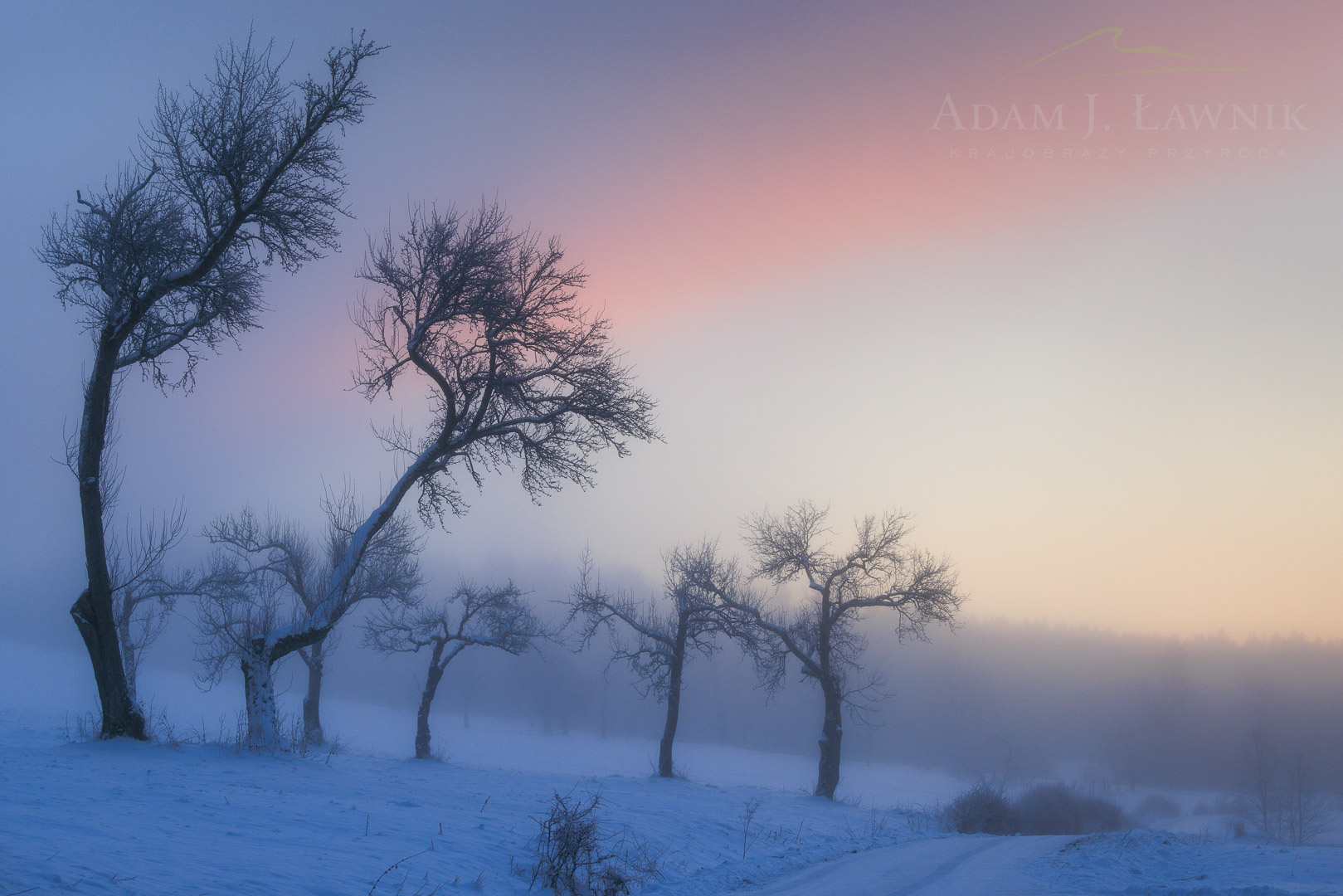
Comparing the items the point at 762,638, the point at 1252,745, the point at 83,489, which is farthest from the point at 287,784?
the point at 1252,745

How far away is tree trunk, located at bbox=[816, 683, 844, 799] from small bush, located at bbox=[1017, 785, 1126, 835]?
791 centimetres

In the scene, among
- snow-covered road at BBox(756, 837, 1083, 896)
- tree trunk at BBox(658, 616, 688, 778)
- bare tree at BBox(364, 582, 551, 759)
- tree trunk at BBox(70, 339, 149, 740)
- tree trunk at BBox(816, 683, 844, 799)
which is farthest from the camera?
bare tree at BBox(364, 582, 551, 759)

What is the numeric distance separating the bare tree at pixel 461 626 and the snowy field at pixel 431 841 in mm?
11034

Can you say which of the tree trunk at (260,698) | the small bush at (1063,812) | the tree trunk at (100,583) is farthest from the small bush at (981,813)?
the tree trunk at (100,583)

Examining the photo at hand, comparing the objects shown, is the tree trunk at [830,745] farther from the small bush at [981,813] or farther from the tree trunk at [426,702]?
the tree trunk at [426,702]

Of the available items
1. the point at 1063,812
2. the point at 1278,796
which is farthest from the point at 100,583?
the point at 1278,796

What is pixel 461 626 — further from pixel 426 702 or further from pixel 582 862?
pixel 582 862

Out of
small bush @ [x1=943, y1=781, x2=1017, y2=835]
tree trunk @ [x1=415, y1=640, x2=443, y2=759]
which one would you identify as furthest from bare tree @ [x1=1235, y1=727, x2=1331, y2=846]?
tree trunk @ [x1=415, y1=640, x2=443, y2=759]

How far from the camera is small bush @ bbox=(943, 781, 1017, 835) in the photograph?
20141 mm

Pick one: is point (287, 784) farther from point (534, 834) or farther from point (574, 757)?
point (574, 757)

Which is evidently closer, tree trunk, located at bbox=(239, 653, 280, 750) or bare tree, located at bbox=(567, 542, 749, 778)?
tree trunk, located at bbox=(239, 653, 280, 750)

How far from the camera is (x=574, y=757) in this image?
51.6 m

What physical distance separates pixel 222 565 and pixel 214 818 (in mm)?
24556

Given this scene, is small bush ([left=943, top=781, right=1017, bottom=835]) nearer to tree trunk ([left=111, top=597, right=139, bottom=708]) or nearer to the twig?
the twig
